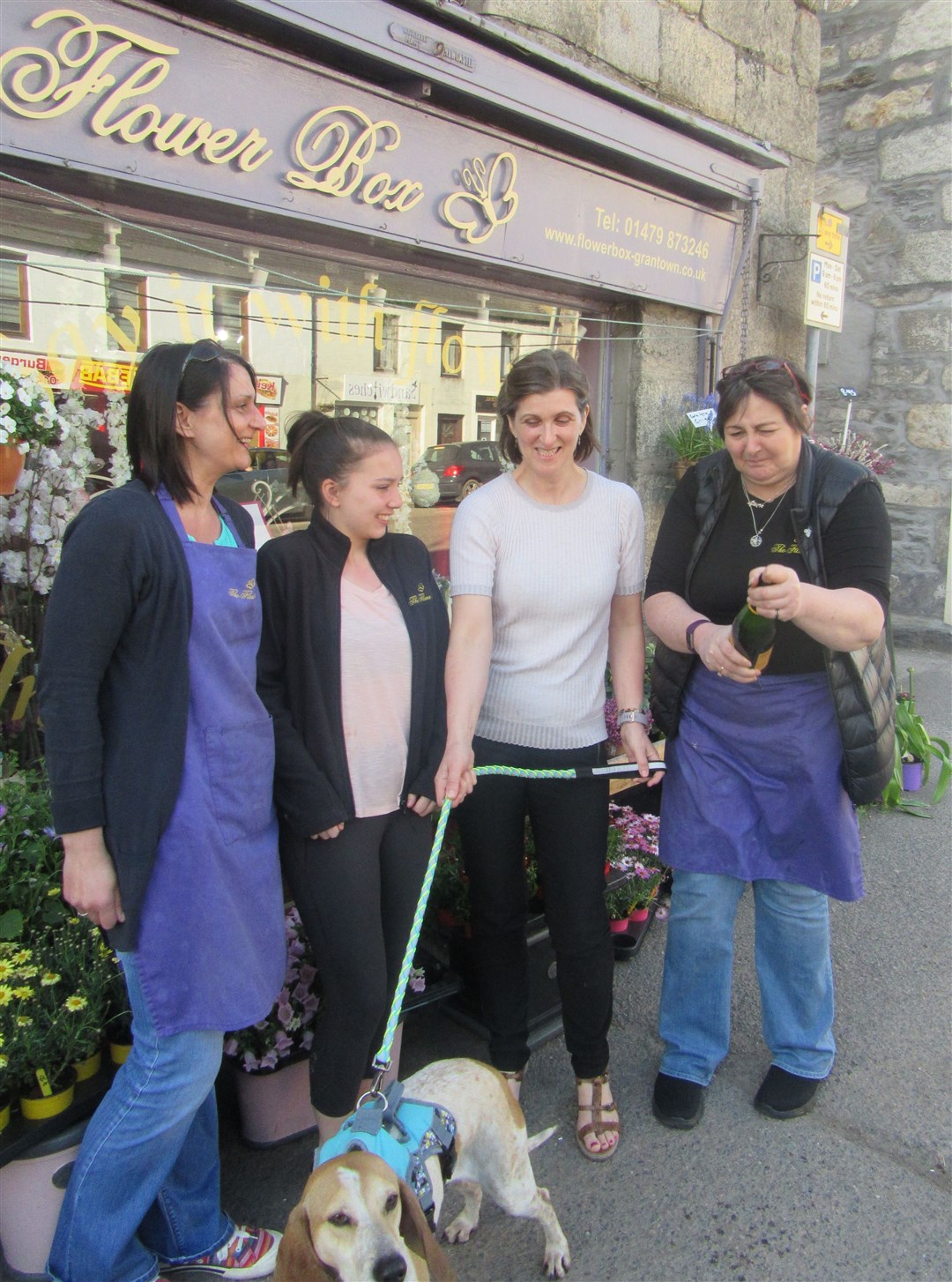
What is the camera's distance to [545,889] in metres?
2.60

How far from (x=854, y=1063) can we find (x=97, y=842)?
2459mm

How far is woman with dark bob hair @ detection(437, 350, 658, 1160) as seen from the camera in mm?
2402

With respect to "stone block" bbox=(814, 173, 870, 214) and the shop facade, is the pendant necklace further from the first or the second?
"stone block" bbox=(814, 173, 870, 214)

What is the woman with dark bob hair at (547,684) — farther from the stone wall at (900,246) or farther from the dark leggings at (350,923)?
the stone wall at (900,246)

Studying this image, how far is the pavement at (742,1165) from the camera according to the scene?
228 cm

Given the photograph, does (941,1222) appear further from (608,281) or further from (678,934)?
(608,281)

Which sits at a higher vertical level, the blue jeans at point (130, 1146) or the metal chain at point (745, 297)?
the metal chain at point (745, 297)

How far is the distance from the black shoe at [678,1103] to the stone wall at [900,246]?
6.86 meters

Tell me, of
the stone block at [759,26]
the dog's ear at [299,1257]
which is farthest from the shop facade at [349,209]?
the dog's ear at [299,1257]

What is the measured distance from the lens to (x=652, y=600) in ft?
8.82

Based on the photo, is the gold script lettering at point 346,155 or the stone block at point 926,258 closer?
the gold script lettering at point 346,155

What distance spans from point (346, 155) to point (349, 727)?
267 cm

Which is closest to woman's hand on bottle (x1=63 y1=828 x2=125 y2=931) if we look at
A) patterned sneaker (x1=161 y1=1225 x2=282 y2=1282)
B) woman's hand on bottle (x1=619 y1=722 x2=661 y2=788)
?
patterned sneaker (x1=161 y1=1225 x2=282 y2=1282)

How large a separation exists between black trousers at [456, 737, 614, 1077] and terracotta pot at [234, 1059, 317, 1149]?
55cm
